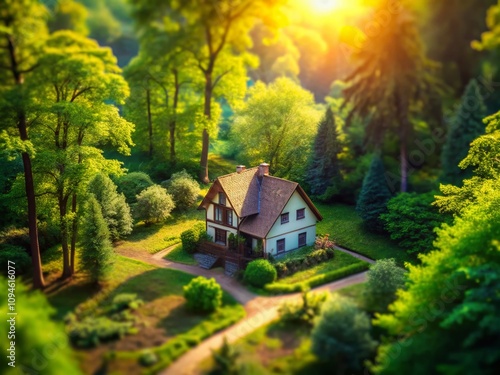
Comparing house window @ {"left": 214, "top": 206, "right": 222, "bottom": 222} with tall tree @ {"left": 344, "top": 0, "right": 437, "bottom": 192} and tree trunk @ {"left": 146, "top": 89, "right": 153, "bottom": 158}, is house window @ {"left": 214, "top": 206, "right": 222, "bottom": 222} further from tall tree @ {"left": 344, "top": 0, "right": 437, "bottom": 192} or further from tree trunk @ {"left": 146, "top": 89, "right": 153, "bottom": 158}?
tall tree @ {"left": 344, "top": 0, "right": 437, "bottom": 192}

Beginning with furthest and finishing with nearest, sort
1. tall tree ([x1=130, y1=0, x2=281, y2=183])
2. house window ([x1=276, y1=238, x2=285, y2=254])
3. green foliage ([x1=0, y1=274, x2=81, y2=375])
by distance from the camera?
1. house window ([x1=276, y1=238, x2=285, y2=254])
2. tall tree ([x1=130, y1=0, x2=281, y2=183])
3. green foliage ([x1=0, y1=274, x2=81, y2=375])

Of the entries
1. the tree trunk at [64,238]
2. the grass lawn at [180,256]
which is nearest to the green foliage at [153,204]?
the grass lawn at [180,256]

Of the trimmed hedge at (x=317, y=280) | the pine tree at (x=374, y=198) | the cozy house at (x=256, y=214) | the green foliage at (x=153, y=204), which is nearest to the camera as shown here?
the trimmed hedge at (x=317, y=280)

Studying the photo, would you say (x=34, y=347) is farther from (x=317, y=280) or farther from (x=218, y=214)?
(x=218, y=214)

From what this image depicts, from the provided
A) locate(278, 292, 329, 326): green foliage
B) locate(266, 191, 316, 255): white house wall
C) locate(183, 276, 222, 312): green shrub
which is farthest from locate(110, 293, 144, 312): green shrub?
locate(266, 191, 316, 255): white house wall

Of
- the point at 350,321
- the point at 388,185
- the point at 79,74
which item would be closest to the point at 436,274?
the point at 350,321

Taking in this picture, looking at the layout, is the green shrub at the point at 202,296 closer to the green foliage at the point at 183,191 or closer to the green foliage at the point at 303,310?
the green foliage at the point at 303,310

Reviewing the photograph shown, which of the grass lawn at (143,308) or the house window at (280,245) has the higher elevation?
the house window at (280,245)

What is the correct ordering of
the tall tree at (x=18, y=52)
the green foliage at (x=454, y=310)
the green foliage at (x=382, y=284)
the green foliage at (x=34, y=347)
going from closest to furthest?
the green foliage at (x=34, y=347) → the green foliage at (x=454, y=310) → the tall tree at (x=18, y=52) → the green foliage at (x=382, y=284)
